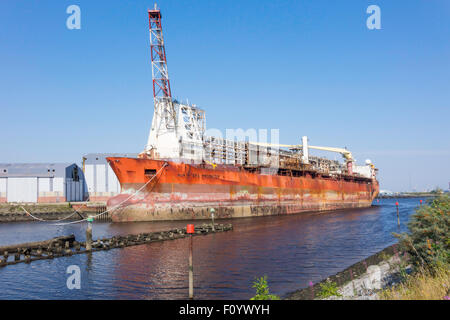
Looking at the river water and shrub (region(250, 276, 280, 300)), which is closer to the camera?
shrub (region(250, 276, 280, 300))

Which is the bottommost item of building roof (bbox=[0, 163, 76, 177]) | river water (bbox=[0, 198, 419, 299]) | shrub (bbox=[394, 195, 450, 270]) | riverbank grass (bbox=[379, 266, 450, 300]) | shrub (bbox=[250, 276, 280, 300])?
river water (bbox=[0, 198, 419, 299])

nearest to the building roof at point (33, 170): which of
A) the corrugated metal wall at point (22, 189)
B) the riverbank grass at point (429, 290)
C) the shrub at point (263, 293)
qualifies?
the corrugated metal wall at point (22, 189)

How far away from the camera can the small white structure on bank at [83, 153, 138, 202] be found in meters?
57.9

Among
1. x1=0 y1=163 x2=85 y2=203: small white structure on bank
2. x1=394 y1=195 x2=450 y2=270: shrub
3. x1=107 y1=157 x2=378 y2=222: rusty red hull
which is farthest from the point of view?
x1=0 y1=163 x2=85 y2=203: small white structure on bank

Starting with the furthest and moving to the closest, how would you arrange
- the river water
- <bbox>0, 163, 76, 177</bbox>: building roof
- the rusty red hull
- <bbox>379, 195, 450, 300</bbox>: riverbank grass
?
<bbox>0, 163, 76, 177</bbox>: building roof → the rusty red hull → the river water → <bbox>379, 195, 450, 300</bbox>: riverbank grass

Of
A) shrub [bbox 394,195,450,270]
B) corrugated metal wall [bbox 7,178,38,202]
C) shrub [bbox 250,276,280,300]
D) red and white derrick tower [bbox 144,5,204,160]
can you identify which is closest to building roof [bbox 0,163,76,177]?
corrugated metal wall [bbox 7,178,38,202]

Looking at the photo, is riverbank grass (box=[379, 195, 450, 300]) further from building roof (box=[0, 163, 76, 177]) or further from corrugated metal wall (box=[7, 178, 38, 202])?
corrugated metal wall (box=[7, 178, 38, 202])

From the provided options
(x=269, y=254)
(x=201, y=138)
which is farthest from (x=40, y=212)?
(x=269, y=254)

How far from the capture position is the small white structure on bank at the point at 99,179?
57.9 meters

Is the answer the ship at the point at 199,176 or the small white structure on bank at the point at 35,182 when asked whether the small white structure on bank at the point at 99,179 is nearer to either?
the small white structure on bank at the point at 35,182

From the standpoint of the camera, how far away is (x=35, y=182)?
53281 millimetres

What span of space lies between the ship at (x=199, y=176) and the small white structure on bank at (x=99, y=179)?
2067 centimetres

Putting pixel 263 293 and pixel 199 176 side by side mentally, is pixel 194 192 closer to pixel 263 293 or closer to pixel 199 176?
pixel 199 176
